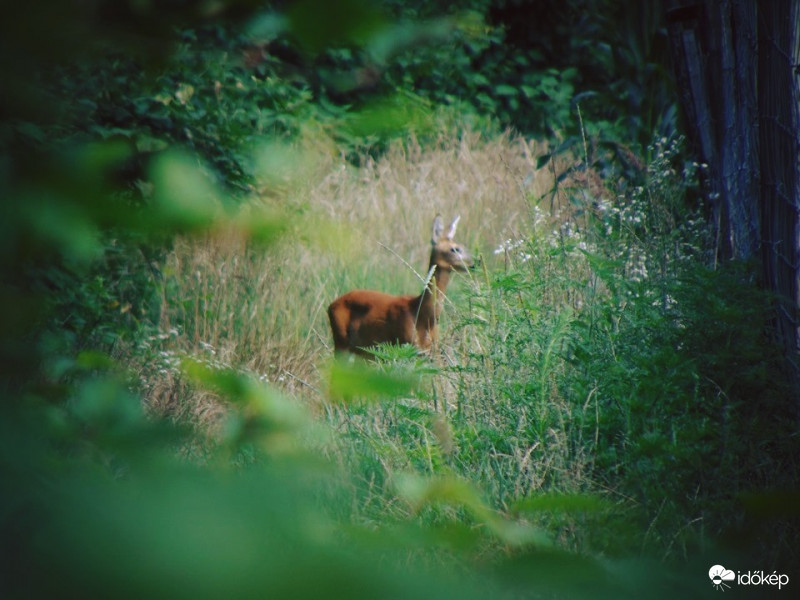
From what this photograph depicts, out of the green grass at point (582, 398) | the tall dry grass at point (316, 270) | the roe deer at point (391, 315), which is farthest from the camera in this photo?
the tall dry grass at point (316, 270)

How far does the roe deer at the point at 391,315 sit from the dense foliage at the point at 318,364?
0.33 metres

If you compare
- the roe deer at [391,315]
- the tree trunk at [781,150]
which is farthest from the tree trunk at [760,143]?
the roe deer at [391,315]

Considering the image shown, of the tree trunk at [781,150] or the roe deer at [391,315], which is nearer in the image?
the tree trunk at [781,150]

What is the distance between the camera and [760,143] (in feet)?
11.6

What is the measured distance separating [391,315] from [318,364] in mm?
1246

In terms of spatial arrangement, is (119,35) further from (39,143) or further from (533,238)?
(533,238)

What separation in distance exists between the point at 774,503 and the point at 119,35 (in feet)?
2.11

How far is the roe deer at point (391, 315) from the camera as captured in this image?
16.4 feet

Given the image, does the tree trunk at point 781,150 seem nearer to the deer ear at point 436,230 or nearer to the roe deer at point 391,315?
the roe deer at point 391,315

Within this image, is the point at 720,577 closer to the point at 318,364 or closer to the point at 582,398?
the point at 582,398

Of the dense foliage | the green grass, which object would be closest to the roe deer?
the green grass

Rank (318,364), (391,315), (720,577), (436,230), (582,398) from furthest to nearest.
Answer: (436,230) < (391,315) < (318,364) < (582,398) < (720,577)

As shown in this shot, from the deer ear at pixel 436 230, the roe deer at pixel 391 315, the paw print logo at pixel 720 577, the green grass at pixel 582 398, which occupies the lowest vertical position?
the paw print logo at pixel 720 577

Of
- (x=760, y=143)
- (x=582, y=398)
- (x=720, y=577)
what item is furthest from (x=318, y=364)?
(x=720, y=577)
